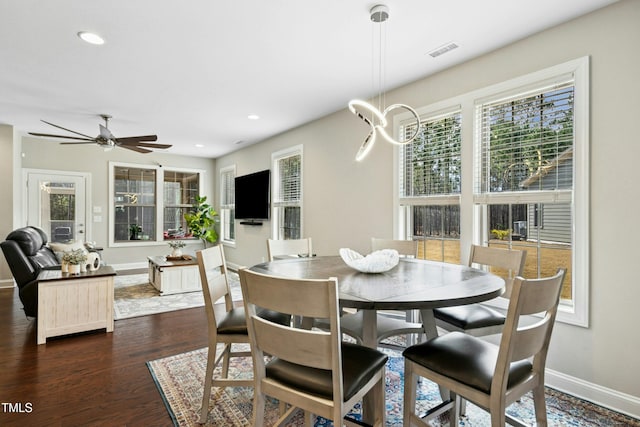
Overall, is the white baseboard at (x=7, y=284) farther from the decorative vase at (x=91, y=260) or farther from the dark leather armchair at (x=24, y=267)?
the decorative vase at (x=91, y=260)

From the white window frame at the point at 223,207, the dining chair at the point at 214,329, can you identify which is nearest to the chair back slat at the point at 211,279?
the dining chair at the point at 214,329

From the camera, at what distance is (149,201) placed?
7.62 m

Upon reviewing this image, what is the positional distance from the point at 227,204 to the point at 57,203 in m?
3.21

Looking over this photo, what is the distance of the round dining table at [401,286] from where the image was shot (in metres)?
1.39

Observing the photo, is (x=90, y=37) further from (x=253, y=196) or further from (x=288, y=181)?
(x=253, y=196)

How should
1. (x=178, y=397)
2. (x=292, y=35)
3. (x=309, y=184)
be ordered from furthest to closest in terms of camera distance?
(x=309, y=184) → (x=292, y=35) → (x=178, y=397)

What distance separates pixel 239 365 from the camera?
8.74 feet

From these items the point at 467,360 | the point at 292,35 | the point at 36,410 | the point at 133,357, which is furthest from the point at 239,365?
the point at 292,35

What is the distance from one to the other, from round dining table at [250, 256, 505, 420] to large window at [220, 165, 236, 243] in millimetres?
5483

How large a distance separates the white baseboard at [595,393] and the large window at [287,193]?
11.8 ft

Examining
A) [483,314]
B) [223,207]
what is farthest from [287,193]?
[483,314]

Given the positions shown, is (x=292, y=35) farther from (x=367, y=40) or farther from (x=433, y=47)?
(x=433, y=47)

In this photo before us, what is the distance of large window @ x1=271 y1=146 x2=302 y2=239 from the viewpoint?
5.34 m

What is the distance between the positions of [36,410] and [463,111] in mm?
3806
